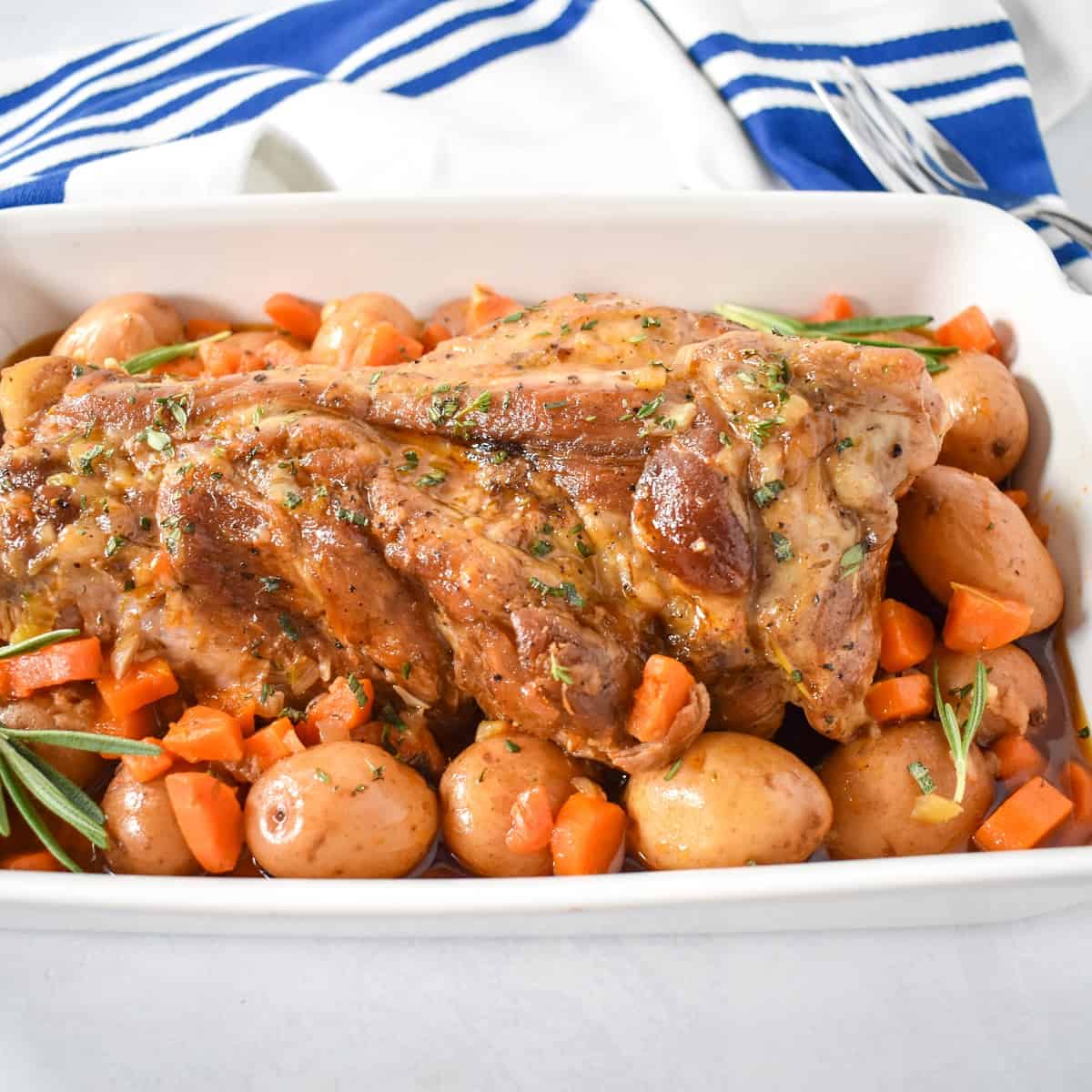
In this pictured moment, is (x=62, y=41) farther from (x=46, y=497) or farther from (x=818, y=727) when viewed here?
(x=818, y=727)

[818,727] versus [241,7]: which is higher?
[241,7]

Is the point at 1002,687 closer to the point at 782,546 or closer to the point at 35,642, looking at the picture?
the point at 782,546

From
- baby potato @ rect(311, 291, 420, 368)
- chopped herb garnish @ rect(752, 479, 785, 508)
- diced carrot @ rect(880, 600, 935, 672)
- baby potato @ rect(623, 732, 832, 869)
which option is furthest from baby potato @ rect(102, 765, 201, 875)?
diced carrot @ rect(880, 600, 935, 672)

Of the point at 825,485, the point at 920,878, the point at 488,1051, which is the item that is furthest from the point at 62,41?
the point at 920,878

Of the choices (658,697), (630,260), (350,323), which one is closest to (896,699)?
(658,697)

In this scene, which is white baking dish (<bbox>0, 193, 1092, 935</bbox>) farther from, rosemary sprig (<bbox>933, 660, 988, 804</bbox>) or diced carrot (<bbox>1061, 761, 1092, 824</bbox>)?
rosemary sprig (<bbox>933, 660, 988, 804</bbox>)

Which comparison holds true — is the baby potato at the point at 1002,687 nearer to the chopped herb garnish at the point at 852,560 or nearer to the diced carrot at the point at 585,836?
the chopped herb garnish at the point at 852,560
